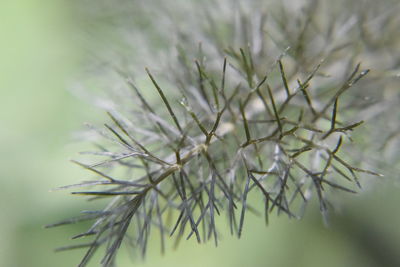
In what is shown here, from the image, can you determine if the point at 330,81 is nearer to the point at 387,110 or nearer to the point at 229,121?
the point at 387,110

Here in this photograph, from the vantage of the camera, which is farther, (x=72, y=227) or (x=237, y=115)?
(x=72, y=227)

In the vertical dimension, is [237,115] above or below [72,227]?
below

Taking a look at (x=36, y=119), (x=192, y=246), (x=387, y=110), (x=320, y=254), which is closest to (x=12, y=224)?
(x=36, y=119)

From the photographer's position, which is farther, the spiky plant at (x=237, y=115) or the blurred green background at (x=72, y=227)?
the blurred green background at (x=72, y=227)

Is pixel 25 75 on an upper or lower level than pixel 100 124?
upper
